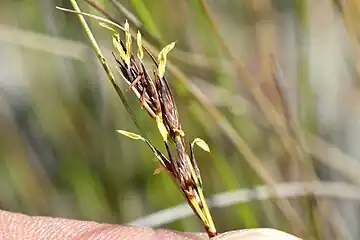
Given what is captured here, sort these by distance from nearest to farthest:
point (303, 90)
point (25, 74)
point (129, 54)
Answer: point (129, 54), point (303, 90), point (25, 74)

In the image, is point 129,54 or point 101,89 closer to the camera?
point 129,54

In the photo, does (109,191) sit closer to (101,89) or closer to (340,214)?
(101,89)

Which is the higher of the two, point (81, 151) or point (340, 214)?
point (81, 151)

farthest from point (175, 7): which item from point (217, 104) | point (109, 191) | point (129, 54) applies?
point (129, 54)

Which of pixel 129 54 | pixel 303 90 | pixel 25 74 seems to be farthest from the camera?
pixel 25 74

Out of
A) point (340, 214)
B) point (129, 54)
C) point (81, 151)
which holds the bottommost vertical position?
point (340, 214)

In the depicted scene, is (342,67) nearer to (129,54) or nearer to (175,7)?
(175,7)
